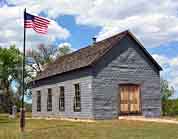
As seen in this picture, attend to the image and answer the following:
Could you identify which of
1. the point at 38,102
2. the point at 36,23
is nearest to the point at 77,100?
the point at 38,102

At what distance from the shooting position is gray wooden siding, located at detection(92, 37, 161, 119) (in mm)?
28016

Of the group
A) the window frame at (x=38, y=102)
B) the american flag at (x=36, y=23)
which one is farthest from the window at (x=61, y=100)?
the american flag at (x=36, y=23)

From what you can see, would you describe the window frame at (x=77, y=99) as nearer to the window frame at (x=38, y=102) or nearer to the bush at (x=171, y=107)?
the window frame at (x=38, y=102)

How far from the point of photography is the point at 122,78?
28.8m

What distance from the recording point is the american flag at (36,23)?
19.8 metres

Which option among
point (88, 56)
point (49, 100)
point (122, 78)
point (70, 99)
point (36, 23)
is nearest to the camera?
point (36, 23)

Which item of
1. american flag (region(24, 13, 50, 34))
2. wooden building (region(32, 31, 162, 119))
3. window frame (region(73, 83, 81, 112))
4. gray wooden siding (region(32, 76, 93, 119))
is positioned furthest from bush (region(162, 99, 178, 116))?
american flag (region(24, 13, 50, 34))

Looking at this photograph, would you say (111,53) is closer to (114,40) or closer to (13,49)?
(114,40)

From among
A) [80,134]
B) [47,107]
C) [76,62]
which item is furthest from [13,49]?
[80,134]

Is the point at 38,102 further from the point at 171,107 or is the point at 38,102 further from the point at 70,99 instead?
the point at 171,107

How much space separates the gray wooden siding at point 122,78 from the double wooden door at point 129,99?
14.2 inches

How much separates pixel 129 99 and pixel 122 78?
1.52m

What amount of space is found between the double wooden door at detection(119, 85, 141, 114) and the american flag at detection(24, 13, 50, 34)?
33.4 ft

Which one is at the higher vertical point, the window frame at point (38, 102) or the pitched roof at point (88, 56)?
the pitched roof at point (88, 56)
